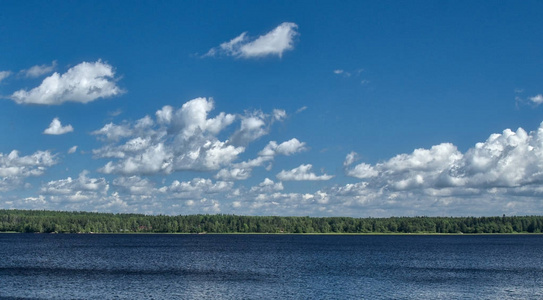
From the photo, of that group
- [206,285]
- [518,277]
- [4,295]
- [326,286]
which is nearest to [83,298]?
[4,295]

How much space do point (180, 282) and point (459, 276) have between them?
4985cm

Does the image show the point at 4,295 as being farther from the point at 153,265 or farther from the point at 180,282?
the point at 153,265

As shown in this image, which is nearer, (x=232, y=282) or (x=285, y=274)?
(x=232, y=282)

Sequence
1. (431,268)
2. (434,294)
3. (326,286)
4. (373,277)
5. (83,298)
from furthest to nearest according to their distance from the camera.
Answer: (431,268) < (373,277) < (326,286) < (434,294) < (83,298)

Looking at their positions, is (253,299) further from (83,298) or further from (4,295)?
(4,295)

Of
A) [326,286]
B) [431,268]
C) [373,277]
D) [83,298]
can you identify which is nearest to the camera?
[83,298]

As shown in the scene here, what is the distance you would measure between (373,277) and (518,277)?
26.2 meters

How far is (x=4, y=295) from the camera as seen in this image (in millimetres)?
74750

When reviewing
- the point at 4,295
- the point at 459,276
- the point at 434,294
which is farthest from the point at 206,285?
the point at 459,276

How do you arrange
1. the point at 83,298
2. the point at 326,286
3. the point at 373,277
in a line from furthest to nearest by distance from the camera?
the point at 373,277 → the point at 326,286 → the point at 83,298

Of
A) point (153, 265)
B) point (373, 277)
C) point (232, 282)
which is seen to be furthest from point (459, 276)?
point (153, 265)

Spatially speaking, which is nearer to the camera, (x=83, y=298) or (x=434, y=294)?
(x=83, y=298)

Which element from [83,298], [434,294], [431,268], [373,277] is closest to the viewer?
[83,298]

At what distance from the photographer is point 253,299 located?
73562 mm
